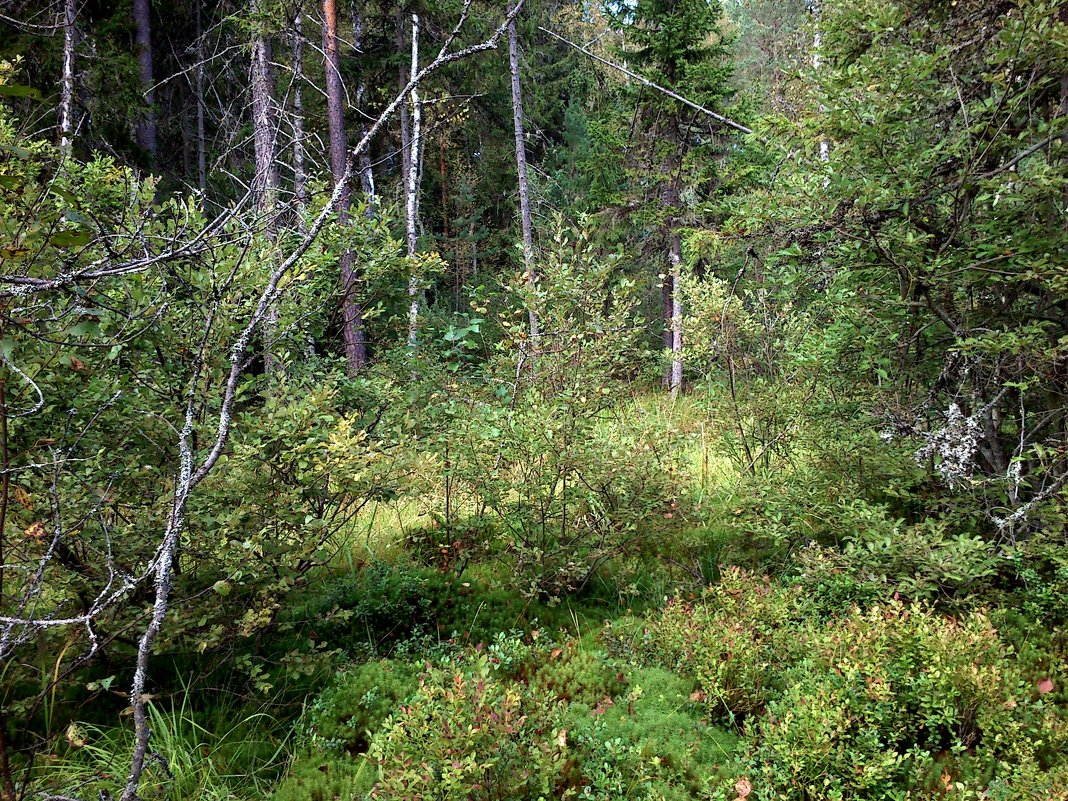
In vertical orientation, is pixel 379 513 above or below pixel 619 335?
below

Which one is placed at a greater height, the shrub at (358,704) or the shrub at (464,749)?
the shrub at (464,749)

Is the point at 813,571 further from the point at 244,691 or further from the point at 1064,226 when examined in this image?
the point at 244,691

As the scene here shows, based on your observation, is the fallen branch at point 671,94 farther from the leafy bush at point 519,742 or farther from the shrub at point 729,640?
the leafy bush at point 519,742

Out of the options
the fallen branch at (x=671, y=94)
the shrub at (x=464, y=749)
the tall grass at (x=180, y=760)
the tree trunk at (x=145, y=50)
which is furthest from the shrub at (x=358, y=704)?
the tree trunk at (x=145, y=50)

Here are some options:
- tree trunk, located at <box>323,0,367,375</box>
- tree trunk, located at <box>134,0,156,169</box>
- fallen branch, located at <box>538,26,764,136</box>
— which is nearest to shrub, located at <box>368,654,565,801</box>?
tree trunk, located at <box>323,0,367,375</box>

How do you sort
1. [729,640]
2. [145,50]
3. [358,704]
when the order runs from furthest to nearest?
[145,50] < [729,640] < [358,704]

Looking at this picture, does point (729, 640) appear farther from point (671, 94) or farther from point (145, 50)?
point (145, 50)

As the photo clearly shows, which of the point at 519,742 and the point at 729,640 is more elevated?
the point at 729,640

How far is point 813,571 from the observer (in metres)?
3.77

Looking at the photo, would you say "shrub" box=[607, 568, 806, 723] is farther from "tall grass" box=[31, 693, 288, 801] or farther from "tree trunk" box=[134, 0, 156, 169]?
"tree trunk" box=[134, 0, 156, 169]

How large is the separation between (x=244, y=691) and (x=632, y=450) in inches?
108

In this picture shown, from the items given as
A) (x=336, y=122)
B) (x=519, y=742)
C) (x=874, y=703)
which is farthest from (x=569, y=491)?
(x=336, y=122)

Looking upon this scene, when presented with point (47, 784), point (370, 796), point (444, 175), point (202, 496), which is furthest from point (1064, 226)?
point (444, 175)

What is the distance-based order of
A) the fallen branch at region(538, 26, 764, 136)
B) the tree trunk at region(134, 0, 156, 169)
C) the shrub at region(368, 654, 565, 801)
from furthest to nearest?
the tree trunk at region(134, 0, 156, 169) < the fallen branch at region(538, 26, 764, 136) < the shrub at region(368, 654, 565, 801)
